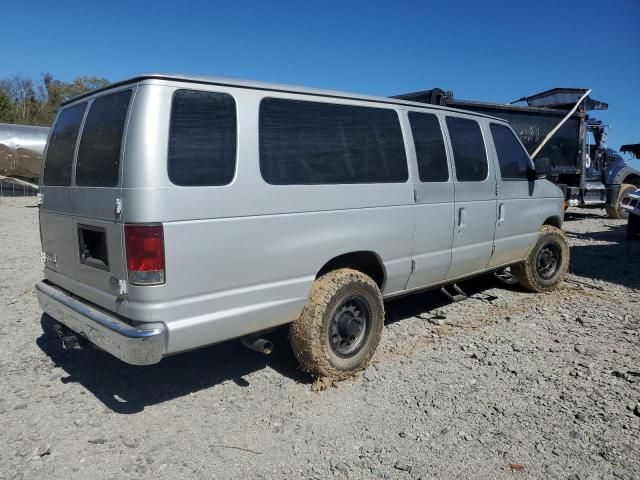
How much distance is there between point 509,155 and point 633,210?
6.47 m

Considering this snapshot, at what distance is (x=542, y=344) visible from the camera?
4.80 meters

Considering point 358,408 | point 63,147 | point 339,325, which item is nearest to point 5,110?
point 63,147

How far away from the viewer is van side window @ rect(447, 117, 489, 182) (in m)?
4.94

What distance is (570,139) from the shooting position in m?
12.1

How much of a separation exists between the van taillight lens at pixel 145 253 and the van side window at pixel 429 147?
2.46 metres

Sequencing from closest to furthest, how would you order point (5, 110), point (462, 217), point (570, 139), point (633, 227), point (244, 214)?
1. point (244, 214)
2. point (462, 217)
3. point (633, 227)
4. point (570, 139)
5. point (5, 110)

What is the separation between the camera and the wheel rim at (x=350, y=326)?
13.0ft

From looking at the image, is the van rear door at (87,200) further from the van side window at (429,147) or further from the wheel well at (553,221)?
the wheel well at (553,221)

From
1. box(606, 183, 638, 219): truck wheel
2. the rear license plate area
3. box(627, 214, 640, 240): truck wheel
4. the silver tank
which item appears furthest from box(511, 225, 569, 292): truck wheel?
the silver tank

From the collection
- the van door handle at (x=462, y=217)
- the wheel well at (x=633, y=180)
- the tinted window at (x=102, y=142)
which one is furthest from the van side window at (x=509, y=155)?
the wheel well at (x=633, y=180)

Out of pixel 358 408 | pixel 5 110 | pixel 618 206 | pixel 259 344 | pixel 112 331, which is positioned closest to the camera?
pixel 112 331

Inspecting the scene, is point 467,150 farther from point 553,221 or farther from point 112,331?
point 112,331

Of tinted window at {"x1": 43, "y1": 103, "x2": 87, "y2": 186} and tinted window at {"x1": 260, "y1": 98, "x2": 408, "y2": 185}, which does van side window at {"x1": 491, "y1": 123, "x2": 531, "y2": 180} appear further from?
tinted window at {"x1": 43, "y1": 103, "x2": 87, "y2": 186}

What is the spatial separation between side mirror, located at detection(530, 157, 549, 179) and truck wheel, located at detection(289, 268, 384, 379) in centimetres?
285
